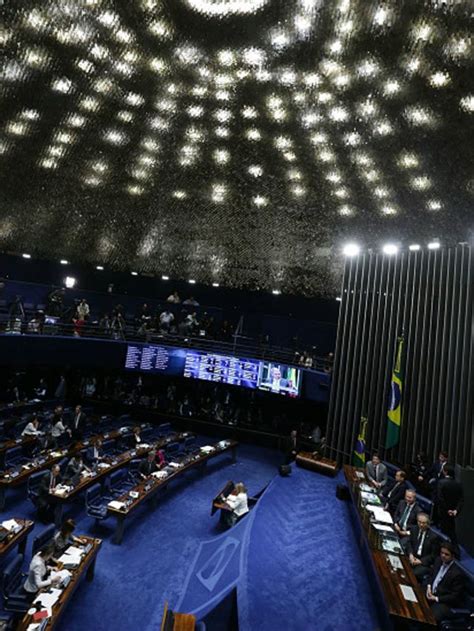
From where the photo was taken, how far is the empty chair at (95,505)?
311 inches

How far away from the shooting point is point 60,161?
701 cm

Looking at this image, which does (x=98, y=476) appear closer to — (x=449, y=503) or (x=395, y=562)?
(x=395, y=562)

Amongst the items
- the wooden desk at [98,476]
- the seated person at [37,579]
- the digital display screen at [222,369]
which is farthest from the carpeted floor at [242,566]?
the digital display screen at [222,369]

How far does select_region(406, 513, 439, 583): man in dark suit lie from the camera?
18.9 feet

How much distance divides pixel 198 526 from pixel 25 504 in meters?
3.90

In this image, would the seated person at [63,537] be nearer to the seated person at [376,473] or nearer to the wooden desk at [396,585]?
the wooden desk at [396,585]

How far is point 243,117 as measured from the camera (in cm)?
546

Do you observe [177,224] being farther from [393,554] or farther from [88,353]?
[393,554]

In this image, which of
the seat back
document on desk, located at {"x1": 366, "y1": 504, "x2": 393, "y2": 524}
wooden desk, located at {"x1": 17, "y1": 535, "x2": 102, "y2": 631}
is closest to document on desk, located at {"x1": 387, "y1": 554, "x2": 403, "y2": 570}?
document on desk, located at {"x1": 366, "y1": 504, "x2": 393, "y2": 524}

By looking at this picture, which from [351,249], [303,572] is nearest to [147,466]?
[303,572]

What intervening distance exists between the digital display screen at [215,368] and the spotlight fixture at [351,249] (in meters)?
4.42

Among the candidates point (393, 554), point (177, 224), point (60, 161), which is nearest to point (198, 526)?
point (393, 554)

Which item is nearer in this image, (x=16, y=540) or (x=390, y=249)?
(x=16, y=540)

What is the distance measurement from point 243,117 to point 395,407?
26.0 feet
